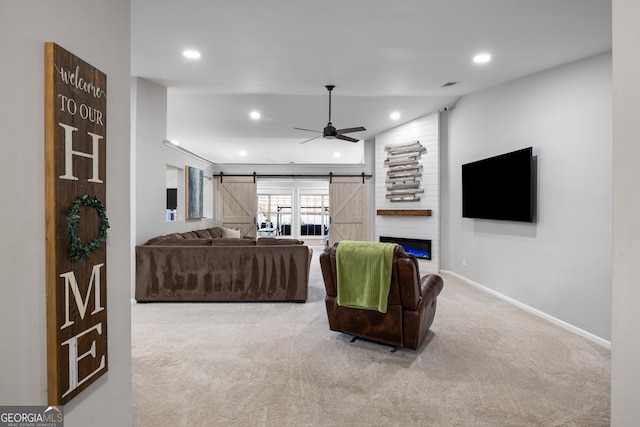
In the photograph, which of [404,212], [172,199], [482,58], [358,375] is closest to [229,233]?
[172,199]

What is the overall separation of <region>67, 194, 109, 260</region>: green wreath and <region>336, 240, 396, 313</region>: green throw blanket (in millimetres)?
1858

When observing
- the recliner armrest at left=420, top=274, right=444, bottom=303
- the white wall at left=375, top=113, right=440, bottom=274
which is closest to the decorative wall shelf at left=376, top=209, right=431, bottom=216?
the white wall at left=375, top=113, right=440, bottom=274

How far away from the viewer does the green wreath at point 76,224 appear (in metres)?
1.23

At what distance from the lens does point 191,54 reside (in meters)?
3.58

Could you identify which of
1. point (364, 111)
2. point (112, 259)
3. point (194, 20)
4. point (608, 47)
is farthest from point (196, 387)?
point (364, 111)

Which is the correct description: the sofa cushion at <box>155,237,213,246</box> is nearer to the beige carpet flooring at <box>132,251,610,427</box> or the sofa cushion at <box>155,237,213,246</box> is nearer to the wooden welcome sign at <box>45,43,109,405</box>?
the beige carpet flooring at <box>132,251,610,427</box>

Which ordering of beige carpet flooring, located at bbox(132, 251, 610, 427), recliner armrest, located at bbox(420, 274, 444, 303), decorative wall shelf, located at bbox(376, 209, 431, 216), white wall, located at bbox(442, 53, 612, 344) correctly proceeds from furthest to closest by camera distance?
decorative wall shelf, located at bbox(376, 209, 431, 216)
white wall, located at bbox(442, 53, 612, 344)
recliner armrest, located at bbox(420, 274, 444, 303)
beige carpet flooring, located at bbox(132, 251, 610, 427)

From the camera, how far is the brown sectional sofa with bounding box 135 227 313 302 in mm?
4230

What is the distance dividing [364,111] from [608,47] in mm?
3531

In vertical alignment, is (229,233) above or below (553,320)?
above

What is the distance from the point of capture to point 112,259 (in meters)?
1.54

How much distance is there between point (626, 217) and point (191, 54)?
3.93m

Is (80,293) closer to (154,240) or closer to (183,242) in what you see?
(183,242)

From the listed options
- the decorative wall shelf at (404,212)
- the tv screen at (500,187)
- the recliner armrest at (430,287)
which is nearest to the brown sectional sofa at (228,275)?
the recliner armrest at (430,287)
